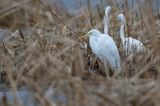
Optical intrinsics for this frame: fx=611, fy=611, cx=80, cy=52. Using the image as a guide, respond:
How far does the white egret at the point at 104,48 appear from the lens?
5.69 m

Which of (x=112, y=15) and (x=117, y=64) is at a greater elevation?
(x=112, y=15)

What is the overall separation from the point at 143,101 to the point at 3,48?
2677 millimetres

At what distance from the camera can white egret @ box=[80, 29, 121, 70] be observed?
5691mm

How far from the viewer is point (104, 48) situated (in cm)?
594

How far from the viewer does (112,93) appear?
3.42 metres

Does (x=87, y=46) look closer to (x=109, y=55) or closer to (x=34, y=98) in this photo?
(x=109, y=55)

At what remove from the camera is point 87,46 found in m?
6.42

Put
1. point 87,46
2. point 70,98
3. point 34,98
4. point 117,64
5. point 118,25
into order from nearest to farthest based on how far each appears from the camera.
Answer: point 70,98
point 34,98
point 117,64
point 87,46
point 118,25

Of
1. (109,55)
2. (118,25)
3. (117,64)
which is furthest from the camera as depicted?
(118,25)

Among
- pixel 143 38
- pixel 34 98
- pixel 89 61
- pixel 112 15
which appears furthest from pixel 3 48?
pixel 34 98

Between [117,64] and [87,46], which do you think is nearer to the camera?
[117,64]

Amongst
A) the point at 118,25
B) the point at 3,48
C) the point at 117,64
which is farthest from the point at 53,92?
the point at 118,25

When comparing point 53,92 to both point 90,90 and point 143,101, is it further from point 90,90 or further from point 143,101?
point 143,101

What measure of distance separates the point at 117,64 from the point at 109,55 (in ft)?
1.21
